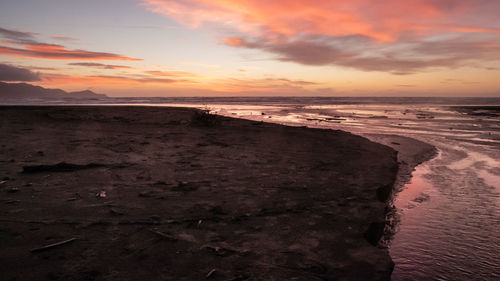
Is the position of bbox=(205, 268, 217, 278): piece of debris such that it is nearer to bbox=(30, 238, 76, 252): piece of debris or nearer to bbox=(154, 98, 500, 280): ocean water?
bbox=(30, 238, 76, 252): piece of debris

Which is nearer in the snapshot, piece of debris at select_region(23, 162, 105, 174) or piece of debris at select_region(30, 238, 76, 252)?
piece of debris at select_region(30, 238, 76, 252)

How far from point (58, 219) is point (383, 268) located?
4.25 metres

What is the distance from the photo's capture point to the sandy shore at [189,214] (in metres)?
3.09

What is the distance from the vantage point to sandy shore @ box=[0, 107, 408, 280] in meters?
3.09

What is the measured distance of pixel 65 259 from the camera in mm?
3104

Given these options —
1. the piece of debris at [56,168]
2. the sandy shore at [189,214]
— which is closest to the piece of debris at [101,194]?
the sandy shore at [189,214]

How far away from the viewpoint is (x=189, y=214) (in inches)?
173

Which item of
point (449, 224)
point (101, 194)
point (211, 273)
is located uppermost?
point (101, 194)

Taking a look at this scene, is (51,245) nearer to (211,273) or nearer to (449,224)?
(211,273)

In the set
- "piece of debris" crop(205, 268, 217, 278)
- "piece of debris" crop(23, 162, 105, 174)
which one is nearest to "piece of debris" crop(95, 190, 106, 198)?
"piece of debris" crop(23, 162, 105, 174)

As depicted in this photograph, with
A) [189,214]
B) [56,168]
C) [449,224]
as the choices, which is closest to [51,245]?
[189,214]

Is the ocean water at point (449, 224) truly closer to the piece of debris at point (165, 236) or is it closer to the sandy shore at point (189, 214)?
the sandy shore at point (189, 214)

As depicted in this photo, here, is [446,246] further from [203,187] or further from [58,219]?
[58,219]

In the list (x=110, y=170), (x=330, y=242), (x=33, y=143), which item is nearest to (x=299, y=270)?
(x=330, y=242)
